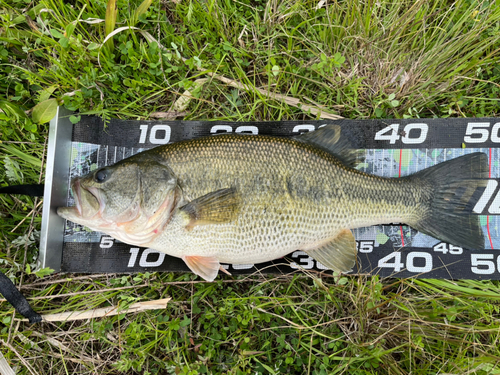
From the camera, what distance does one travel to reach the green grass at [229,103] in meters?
2.62

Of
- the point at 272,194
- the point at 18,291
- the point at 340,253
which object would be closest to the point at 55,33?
the point at 18,291

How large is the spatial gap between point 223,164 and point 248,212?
42 centimetres

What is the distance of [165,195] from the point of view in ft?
7.45

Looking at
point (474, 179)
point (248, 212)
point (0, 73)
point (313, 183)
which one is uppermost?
point (0, 73)

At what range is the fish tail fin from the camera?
2580 mm

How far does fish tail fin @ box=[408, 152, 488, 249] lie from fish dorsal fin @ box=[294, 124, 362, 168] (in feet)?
1.77

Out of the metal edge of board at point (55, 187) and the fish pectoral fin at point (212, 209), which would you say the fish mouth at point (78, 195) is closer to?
the metal edge of board at point (55, 187)

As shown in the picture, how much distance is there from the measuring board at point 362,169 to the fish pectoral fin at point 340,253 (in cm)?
26

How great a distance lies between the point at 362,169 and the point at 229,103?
143 centimetres

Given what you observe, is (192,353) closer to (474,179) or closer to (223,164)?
(223,164)

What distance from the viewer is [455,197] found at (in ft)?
8.49

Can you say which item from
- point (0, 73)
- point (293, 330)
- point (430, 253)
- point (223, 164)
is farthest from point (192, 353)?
point (0, 73)

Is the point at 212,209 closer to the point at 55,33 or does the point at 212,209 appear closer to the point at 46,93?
the point at 46,93

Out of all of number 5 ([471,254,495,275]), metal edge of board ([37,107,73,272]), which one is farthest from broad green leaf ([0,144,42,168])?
number 5 ([471,254,495,275])
